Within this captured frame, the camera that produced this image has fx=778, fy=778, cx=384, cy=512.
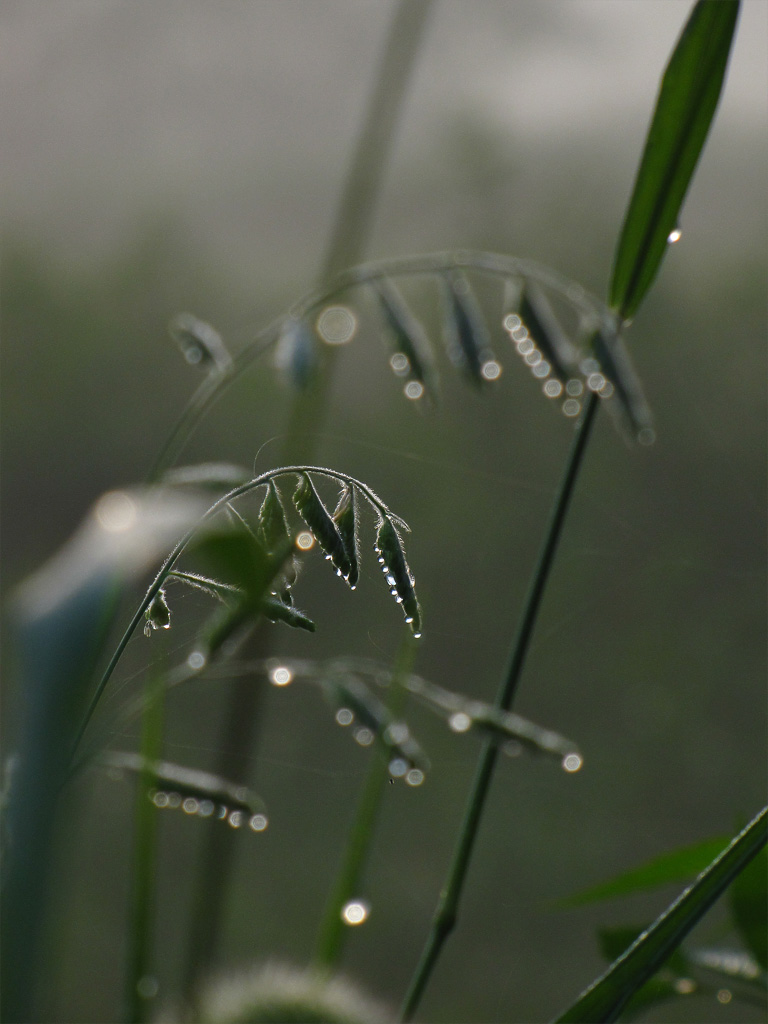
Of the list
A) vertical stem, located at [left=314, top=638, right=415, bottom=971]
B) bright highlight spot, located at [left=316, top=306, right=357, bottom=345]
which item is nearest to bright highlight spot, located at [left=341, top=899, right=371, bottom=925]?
vertical stem, located at [left=314, top=638, right=415, bottom=971]

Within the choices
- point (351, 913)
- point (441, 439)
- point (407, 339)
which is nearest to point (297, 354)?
point (407, 339)

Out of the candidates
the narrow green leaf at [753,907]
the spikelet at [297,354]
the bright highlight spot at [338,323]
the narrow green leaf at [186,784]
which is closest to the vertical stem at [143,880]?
the narrow green leaf at [186,784]

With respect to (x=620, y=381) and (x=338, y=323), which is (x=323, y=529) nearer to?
(x=620, y=381)

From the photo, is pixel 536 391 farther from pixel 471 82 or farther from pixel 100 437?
pixel 100 437

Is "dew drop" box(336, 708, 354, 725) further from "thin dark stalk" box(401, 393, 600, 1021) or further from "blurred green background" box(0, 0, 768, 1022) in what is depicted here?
"blurred green background" box(0, 0, 768, 1022)

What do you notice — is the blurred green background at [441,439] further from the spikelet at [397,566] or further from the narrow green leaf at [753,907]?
the spikelet at [397,566]
